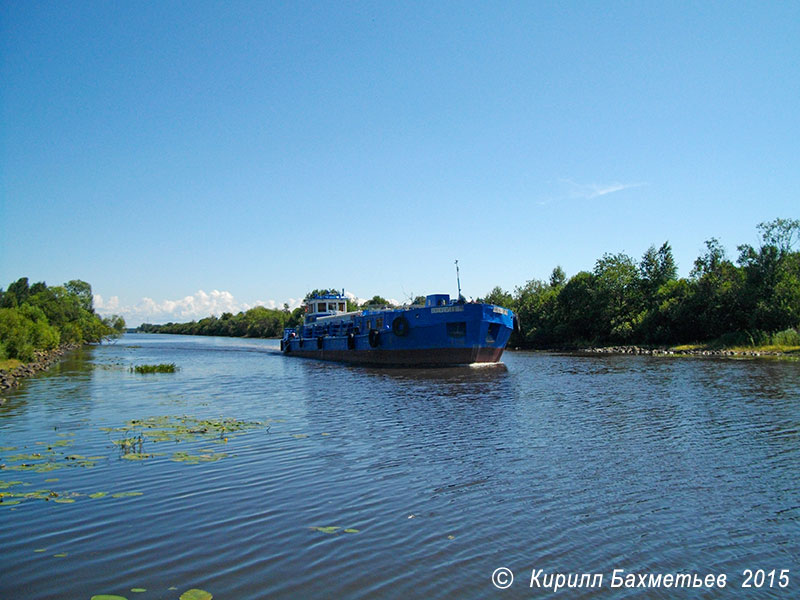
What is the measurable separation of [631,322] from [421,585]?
66.9 meters

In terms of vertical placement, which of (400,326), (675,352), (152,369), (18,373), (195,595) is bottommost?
(675,352)

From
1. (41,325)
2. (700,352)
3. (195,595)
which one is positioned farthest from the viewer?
(41,325)

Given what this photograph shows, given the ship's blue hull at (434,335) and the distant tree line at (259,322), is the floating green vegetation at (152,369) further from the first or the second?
the distant tree line at (259,322)

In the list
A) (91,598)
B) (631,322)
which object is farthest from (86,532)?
(631,322)

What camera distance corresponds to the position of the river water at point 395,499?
22.1 feet

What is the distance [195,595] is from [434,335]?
32.9 m

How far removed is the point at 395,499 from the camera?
31.8ft

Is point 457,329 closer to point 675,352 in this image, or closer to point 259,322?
point 675,352

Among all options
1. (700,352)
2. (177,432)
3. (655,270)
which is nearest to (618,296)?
(655,270)

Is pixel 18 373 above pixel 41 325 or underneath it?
underneath

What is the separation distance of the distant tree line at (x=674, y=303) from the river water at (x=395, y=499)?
122 ft

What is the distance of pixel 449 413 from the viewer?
19641 millimetres

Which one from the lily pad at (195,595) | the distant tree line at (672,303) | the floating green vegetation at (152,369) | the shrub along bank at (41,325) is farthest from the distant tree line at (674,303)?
the lily pad at (195,595)

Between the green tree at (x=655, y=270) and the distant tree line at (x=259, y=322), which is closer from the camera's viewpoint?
the green tree at (x=655, y=270)
